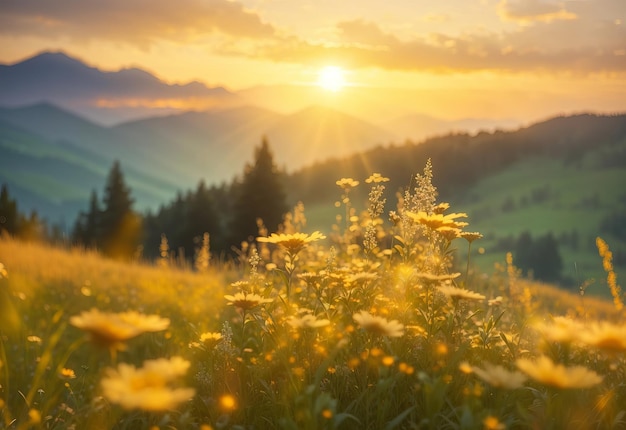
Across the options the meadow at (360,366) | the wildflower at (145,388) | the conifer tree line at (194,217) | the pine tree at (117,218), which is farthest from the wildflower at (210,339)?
the pine tree at (117,218)

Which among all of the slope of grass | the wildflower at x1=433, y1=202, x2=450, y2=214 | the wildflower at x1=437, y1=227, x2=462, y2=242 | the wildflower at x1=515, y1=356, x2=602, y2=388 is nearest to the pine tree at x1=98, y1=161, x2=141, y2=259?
the slope of grass

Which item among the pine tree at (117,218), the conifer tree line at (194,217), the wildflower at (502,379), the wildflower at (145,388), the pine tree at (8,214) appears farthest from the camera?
the pine tree at (8,214)

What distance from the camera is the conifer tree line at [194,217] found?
36156 millimetres

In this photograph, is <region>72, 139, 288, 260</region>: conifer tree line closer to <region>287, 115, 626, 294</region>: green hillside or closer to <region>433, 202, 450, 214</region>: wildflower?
<region>287, 115, 626, 294</region>: green hillside

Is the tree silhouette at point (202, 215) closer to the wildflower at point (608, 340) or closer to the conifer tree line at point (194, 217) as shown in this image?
the conifer tree line at point (194, 217)

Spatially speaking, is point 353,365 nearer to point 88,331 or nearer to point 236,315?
point 88,331

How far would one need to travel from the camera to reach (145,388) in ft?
4.69

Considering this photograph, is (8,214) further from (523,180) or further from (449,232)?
(523,180)

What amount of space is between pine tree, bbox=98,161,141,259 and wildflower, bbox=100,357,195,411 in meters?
46.7

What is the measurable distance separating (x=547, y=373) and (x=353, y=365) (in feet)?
3.69

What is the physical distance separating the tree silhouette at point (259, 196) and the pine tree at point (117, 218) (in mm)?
14350

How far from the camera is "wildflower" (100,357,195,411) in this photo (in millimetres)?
1278

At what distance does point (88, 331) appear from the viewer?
1402mm

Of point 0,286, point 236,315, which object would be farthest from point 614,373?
point 0,286
